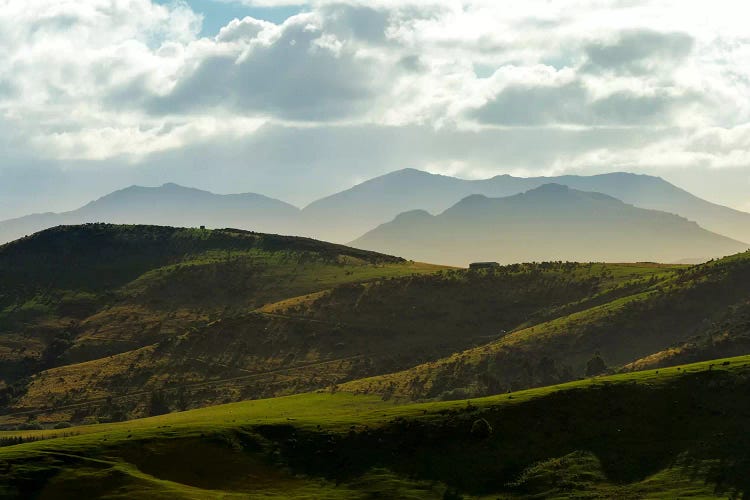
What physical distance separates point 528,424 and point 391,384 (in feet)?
227

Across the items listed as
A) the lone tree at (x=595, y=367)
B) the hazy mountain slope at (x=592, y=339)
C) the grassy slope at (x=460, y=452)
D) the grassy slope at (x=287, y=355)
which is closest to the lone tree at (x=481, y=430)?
the grassy slope at (x=460, y=452)

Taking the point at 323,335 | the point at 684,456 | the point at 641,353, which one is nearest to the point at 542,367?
the point at 641,353

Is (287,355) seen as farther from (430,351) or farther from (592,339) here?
(592,339)

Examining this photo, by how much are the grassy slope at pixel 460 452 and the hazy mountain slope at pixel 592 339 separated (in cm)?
5435

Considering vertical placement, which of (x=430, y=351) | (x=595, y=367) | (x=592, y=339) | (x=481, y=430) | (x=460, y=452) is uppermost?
(x=592, y=339)

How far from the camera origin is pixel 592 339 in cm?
15612

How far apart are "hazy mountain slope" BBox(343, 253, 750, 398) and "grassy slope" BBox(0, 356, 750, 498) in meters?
54.4

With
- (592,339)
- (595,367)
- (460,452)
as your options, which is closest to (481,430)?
(460,452)

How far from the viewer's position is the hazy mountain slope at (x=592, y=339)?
142m

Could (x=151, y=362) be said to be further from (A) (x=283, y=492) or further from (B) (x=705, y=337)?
(A) (x=283, y=492)

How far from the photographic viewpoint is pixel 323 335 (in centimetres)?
19350

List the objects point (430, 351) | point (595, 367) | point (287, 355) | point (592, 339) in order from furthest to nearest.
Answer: point (287, 355)
point (430, 351)
point (592, 339)
point (595, 367)

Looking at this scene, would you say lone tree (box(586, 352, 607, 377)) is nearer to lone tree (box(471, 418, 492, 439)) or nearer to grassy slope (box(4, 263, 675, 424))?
grassy slope (box(4, 263, 675, 424))

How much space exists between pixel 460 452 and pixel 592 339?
9084 cm
